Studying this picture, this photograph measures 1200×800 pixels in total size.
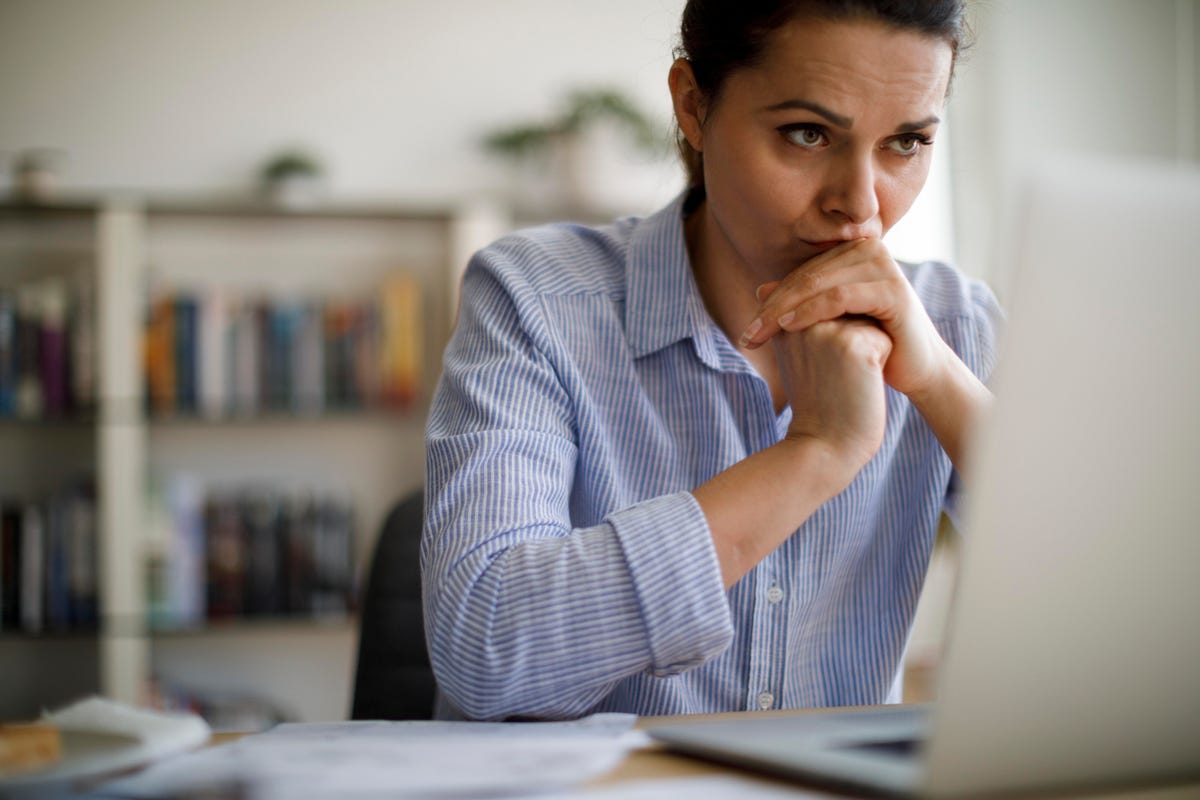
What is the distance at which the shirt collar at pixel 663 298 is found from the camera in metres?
1.11

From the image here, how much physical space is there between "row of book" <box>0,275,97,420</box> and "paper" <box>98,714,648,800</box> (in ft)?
8.31

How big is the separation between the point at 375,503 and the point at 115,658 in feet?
2.65

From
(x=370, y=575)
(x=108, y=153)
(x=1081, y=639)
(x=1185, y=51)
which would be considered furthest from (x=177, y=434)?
(x=1185, y=51)

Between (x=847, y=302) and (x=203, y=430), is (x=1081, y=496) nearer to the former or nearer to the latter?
(x=847, y=302)

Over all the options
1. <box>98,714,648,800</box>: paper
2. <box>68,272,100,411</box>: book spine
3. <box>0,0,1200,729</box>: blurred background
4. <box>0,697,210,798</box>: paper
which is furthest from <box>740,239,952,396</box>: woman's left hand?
<box>68,272,100,411</box>: book spine

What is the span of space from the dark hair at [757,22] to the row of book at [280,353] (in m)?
2.08

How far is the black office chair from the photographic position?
1.17m

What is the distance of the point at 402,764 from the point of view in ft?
1.95

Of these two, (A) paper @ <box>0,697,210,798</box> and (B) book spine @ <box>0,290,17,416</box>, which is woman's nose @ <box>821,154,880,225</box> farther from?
(B) book spine @ <box>0,290,17,416</box>

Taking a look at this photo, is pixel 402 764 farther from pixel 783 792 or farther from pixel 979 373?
pixel 979 373

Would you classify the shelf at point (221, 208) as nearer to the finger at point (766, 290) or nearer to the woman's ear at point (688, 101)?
the woman's ear at point (688, 101)

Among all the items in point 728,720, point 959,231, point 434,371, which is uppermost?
point 959,231

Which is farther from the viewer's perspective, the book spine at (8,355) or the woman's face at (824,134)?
the book spine at (8,355)

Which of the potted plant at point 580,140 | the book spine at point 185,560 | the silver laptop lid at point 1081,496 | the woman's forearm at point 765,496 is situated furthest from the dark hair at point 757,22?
the book spine at point 185,560
